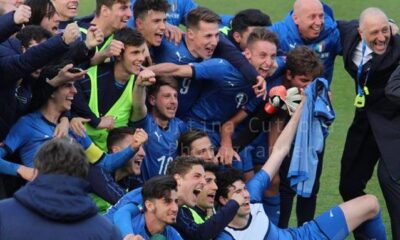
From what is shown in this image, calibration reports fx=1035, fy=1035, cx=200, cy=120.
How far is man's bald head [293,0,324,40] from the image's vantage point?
836 cm

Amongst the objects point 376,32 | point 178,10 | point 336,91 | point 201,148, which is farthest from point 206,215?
point 336,91

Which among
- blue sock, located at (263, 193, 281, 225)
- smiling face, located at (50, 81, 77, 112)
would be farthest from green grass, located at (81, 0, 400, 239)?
smiling face, located at (50, 81, 77, 112)

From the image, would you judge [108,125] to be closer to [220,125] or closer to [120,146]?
[120,146]

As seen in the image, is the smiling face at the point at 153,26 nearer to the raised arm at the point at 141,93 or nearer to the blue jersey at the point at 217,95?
the blue jersey at the point at 217,95

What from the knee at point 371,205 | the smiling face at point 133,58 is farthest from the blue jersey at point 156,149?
the knee at point 371,205

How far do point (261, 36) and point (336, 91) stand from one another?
4899mm

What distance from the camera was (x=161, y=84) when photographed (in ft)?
24.6

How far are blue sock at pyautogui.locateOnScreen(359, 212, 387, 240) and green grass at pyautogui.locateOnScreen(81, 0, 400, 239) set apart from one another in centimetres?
85

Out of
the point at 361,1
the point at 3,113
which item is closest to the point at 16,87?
the point at 3,113

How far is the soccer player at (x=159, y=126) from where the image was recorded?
7.48m

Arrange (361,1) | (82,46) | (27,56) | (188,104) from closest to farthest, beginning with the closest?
(27,56) < (82,46) < (188,104) < (361,1)

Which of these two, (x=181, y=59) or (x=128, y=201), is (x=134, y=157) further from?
(x=181, y=59)

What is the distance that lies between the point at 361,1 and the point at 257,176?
9399 millimetres

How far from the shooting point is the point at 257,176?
7.51m
